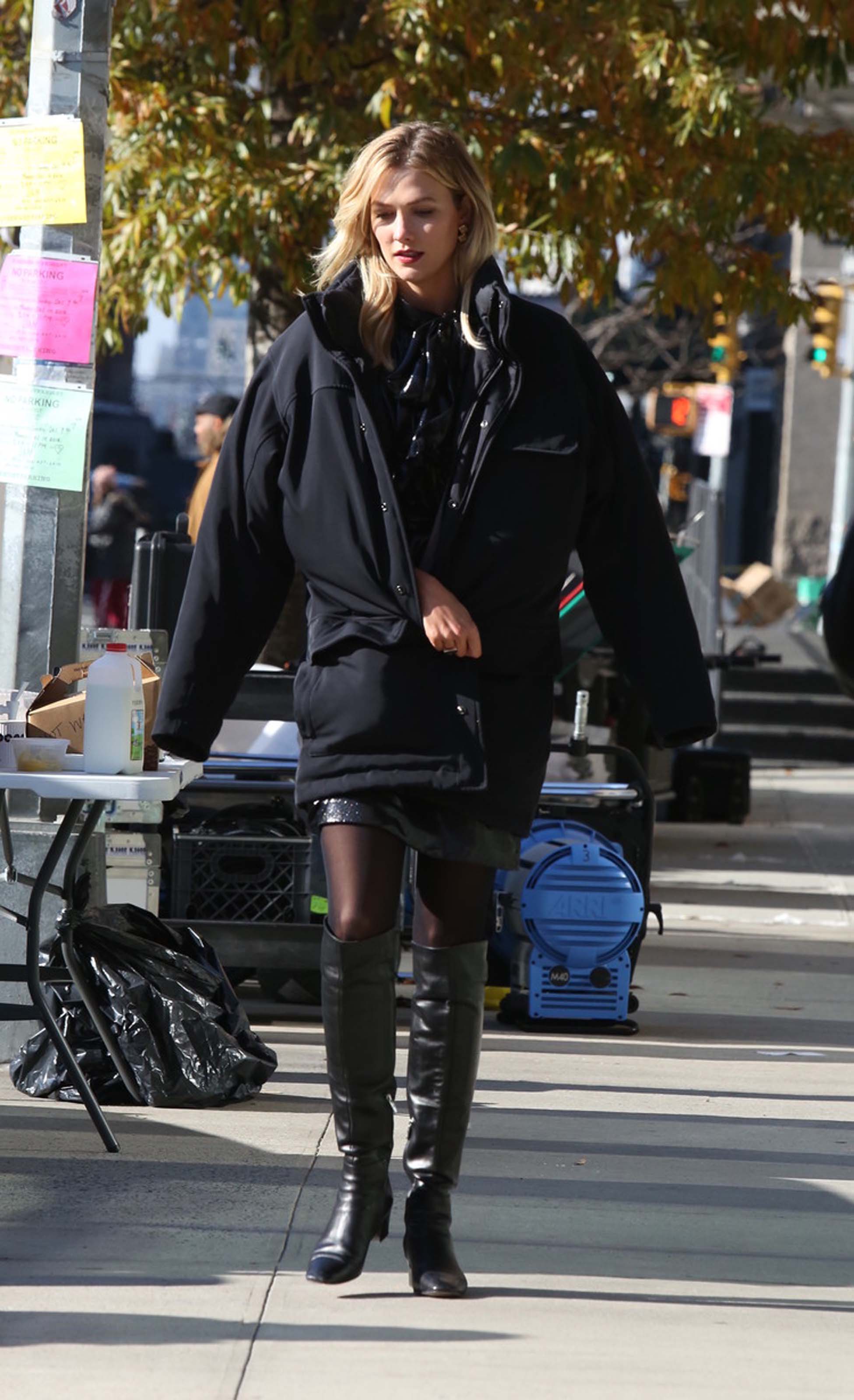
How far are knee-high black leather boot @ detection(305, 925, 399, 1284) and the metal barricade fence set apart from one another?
858 centimetres

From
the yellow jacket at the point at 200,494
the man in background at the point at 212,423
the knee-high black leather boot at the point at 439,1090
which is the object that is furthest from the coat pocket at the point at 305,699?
the man in background at the point at 212,423

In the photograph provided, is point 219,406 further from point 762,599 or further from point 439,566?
point 762,599

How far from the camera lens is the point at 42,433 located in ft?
18.1

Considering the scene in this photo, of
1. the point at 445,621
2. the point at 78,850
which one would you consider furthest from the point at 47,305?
the point at 445,621

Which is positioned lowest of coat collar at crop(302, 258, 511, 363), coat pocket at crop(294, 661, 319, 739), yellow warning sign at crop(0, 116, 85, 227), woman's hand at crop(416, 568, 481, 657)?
coat pocket at crop(294, 661, 319, 739)

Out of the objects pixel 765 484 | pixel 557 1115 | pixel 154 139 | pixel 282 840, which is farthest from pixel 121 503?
pixel 765 484

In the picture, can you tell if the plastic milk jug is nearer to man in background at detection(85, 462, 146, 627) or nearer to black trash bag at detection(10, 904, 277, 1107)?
black trash bag at detection(10, 904, 277, 1107)

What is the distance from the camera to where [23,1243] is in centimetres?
388

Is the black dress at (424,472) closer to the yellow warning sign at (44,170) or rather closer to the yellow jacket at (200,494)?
the yellow warning sign at (44,170)

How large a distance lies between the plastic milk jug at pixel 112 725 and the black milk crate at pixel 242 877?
1.68 m

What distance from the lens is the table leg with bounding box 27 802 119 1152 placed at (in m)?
4.55

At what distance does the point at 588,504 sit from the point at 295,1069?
2219mm

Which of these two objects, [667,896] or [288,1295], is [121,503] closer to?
[667,896]

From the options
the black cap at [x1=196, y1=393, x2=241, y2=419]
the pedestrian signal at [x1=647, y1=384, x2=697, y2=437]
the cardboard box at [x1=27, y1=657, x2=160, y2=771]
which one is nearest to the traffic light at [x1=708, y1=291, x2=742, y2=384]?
the pedestrian signal at [x1=647, y1=384, x2=697, y2=437]
